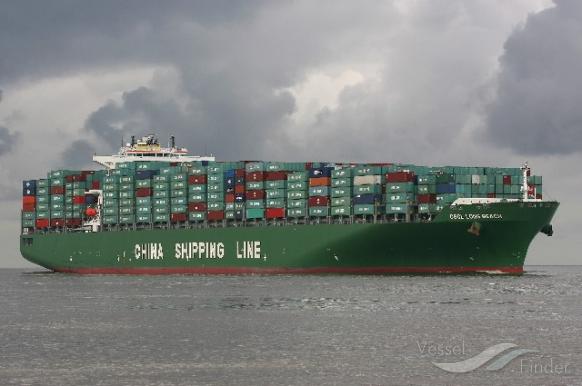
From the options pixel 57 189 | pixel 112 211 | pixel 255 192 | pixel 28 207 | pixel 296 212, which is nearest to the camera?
pixel 296 212

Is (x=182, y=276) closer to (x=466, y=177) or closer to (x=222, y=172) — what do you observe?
(x=222, y=172)

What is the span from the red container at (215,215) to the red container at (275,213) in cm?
604

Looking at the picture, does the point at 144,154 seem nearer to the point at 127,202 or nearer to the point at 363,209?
the point at 127,202

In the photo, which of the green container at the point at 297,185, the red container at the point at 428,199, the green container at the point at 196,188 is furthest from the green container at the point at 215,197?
the red container at the point at 428,199

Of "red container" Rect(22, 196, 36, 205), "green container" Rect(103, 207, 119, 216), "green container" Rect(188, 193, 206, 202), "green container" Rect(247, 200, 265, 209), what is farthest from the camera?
"red container" Rect(22, 196, 36, 205)

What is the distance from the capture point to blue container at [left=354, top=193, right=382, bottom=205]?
90250 millimetres

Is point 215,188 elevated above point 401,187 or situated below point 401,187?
above

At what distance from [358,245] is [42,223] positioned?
161 ft

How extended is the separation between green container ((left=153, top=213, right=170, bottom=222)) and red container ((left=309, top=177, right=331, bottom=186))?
19580mm

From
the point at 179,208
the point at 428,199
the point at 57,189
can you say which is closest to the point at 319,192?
the point at 428,199

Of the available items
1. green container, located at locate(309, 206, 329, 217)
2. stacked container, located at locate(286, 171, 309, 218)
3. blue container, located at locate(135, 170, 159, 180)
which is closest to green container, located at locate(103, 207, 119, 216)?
blue container, located at locate(135, 170, 159, 180)

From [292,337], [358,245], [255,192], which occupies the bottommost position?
[292,337]

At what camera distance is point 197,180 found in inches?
4161

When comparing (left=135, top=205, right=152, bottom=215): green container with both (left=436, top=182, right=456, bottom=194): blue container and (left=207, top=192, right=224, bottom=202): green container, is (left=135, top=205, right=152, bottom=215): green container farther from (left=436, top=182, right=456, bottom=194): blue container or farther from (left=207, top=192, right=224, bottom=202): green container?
(left=436, top=182, right=456, bottom=194): blue container
